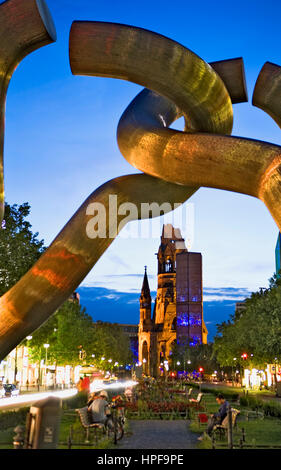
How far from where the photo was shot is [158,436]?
16.3 meters

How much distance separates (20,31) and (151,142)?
3051 mm

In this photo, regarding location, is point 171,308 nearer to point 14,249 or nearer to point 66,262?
point 14,249

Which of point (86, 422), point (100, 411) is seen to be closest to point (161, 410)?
point (100, 411)

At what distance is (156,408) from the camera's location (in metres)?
24.0

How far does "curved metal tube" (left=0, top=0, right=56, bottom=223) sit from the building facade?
11333 centimetres

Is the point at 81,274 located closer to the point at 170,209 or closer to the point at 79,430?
the point at 170,209

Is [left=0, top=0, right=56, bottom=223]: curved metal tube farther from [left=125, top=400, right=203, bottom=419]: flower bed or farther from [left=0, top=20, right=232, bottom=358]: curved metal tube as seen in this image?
[left=125, top=400, right=203, bottom=419]: flower bed

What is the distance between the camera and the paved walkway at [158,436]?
14164 millimetres

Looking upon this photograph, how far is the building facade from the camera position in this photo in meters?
136

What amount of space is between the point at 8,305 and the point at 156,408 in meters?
16.9

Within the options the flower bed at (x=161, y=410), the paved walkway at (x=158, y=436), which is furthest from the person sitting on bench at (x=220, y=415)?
the flower bed at (x=161, y=410)

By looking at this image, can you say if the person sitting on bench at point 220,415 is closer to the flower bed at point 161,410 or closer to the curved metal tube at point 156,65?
the flower bed at point 161,410

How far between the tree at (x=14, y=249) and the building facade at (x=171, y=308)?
92771 millimetres

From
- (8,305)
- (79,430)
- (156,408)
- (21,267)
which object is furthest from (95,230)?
(21,267)
